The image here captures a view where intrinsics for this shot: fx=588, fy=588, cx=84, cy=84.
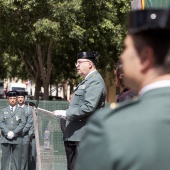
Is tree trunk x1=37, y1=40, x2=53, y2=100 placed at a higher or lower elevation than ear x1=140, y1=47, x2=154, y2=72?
higher

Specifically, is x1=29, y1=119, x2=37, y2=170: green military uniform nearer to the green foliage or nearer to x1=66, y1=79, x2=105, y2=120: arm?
x1=66, y1=79, x2=105, y2=120: arm

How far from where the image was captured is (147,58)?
1.83 metres

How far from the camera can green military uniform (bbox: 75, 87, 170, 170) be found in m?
1.70

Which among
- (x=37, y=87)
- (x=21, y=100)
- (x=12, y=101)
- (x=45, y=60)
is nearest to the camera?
(x=12, y=101)

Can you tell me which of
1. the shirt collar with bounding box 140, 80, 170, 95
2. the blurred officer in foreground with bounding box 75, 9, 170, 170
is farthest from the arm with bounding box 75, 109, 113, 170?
the shirt collar with bounding box 140, 80, 170, 95

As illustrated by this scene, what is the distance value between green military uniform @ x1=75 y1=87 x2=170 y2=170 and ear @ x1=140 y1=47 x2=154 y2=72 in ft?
0.38

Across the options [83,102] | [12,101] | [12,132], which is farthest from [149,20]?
[12,101]

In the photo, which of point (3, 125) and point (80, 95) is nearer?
point (80, 95)

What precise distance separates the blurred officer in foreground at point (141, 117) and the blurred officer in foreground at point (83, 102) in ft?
15.7

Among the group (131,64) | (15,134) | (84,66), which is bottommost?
(15,134)

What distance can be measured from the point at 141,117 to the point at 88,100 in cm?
494

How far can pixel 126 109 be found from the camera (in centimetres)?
178

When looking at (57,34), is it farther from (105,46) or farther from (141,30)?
(141,30)

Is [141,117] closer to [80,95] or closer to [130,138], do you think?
[130,138]
